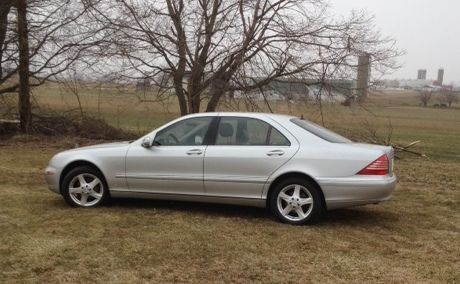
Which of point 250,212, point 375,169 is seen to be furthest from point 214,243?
point 375,169

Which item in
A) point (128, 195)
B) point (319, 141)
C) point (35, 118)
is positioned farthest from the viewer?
point (35, 118)

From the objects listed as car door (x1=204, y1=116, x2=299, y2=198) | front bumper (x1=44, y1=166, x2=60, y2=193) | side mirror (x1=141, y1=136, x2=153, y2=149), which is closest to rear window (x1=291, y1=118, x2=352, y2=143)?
car door (x1=204, y1=116, x2=299, y2=198)

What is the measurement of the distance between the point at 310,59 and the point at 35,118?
8621 millimetres

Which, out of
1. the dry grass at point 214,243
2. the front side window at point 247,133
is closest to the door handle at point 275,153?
the front side window at point 247,133

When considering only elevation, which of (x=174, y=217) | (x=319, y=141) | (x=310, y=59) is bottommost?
(x=174, y=217)

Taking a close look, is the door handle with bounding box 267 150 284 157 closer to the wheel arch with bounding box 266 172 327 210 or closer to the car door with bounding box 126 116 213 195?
the wheel arch with bounding box 266 172 327 210

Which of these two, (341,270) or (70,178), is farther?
(70,178)

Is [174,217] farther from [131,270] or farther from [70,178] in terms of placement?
[131,270]

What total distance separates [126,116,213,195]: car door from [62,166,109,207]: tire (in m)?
0.43

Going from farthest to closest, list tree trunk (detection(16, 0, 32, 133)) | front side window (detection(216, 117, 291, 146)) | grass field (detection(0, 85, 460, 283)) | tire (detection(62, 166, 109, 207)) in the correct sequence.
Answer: tree trunk (detection(16, 0, 32, 133)) → tire (detection(62, 166, 109, 207)) → front side window (detection(216, 117, 291, 146)) → grass field (detection(0, 85, 460, 283))

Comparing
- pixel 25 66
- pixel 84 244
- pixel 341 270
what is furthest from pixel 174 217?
pixel 25 66

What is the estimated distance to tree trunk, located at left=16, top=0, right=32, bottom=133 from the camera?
53.8 ft

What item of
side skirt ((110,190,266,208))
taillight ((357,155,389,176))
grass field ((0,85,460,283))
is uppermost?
taillight ((357,155,389,176))

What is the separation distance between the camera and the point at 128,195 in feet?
25.6
